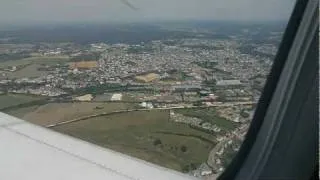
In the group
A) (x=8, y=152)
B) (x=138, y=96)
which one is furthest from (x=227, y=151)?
(x=8, y=152)

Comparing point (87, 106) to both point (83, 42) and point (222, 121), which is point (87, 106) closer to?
point (83, 42)

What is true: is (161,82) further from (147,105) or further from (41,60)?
(41,60)

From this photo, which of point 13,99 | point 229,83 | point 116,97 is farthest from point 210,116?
point 13,99

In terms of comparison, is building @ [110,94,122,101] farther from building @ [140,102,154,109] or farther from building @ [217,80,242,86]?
building @ [217,80,242,86]

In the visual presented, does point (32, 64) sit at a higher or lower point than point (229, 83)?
lower

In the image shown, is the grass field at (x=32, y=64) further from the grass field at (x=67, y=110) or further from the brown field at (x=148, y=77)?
the brown field at (x=148, y=77)
